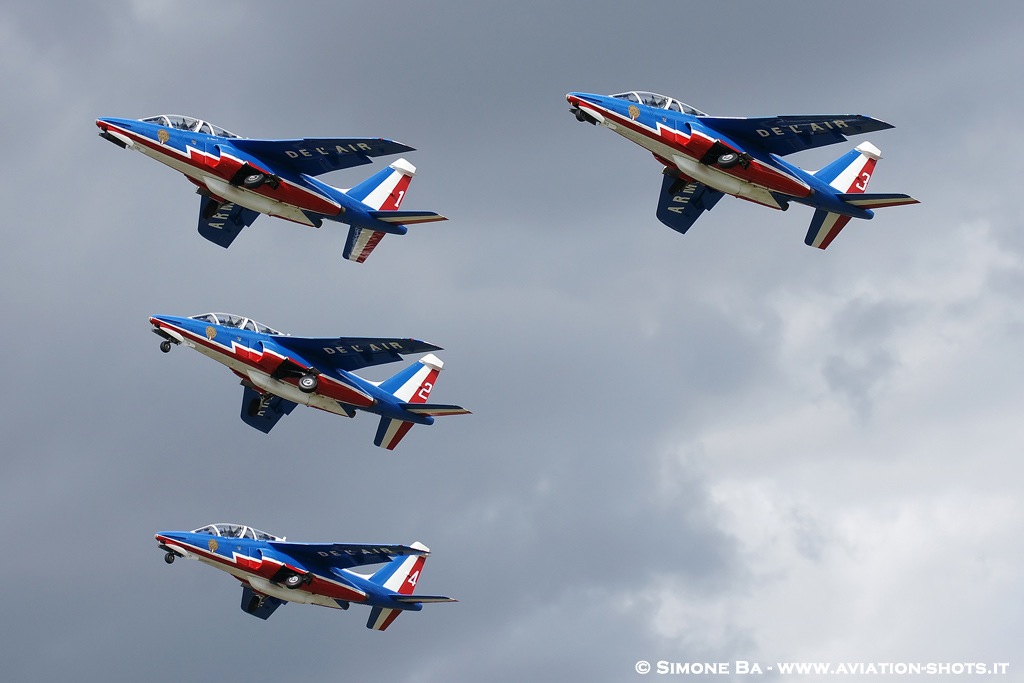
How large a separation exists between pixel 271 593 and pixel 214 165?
72.2ft

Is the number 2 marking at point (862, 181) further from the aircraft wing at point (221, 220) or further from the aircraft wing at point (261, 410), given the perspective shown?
the aircraft wing at point (261, 410)

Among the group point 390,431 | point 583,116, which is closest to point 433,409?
point 390,431

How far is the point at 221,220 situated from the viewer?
307 feet

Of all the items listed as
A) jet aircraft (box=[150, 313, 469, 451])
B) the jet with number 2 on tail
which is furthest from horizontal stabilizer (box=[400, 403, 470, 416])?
the jet with number 2 on tail

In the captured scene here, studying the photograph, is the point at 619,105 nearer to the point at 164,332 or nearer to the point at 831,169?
the point at 831,169

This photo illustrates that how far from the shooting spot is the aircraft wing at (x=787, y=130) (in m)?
79.5

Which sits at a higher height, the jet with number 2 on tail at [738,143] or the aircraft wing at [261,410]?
the jet with number 2 on tail at [738,143]

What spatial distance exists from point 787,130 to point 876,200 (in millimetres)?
5315

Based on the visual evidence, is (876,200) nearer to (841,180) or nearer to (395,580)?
(841,180)

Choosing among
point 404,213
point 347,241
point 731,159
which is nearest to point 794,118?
point 731,159

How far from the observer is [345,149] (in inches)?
3371

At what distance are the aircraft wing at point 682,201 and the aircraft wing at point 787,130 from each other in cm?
571

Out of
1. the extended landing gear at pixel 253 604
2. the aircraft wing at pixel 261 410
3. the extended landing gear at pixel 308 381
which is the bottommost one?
the extended landing gear at pixel 253 604

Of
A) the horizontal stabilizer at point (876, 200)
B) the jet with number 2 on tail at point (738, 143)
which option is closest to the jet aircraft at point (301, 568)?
the jet with number 2 on tail at point (738, 143)
